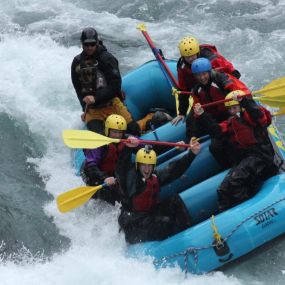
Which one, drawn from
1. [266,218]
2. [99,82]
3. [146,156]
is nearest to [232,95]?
[146,156]

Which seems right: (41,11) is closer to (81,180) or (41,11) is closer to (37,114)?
(37,114)

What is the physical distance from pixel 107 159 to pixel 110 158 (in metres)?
0.03

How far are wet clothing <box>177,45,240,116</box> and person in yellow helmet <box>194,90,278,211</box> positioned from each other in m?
0.69

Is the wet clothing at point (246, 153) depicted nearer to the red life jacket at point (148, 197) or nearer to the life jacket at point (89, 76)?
the red life jacket at point (148, 197)

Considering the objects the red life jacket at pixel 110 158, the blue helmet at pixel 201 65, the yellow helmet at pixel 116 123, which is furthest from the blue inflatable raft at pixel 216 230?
the blue helmet at pixel 201 65

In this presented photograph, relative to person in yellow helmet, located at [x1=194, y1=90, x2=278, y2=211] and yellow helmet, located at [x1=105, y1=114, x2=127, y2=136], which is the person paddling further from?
yellow helmet, located at [x1=105, y1=114, x2=127, y2=136]

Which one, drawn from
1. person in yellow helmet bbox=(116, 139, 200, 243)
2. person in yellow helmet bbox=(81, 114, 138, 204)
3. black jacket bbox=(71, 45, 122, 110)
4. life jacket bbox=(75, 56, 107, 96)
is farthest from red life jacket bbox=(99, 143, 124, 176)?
life jacket bbox=(75, 56, 107, 96)

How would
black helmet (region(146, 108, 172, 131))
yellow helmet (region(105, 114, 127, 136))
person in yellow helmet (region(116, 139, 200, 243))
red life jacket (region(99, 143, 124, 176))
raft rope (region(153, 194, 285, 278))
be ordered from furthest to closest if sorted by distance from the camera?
black helmet (region(146, 108, 172, 131)) → red life jacket (region(99, 143, 124, 176)) → yellow helmet (region(105, 114, 127, 136)) → person in yellow helmet (region(116, 139, 200, 243)) → raft rope (region(153, 194, 285, 278))

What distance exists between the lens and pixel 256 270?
5.50m

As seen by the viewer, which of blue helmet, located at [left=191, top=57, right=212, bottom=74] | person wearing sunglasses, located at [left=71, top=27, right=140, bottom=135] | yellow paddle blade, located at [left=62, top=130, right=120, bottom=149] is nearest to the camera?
blue helmet, located at [left=191, top=57, right=212, bottom=74]

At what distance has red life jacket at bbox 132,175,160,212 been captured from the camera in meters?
5.40

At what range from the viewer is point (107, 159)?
5941mm

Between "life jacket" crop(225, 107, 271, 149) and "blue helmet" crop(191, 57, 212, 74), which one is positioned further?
"blue helmet" crop(191, 57, 212, 74)

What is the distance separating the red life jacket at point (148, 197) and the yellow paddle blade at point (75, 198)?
475 millimetres
